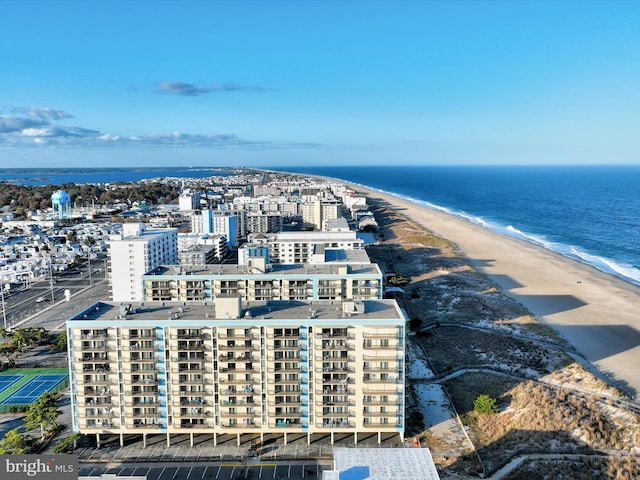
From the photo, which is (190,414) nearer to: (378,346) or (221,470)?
(221,470)

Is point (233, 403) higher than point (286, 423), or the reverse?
point (233, 403)

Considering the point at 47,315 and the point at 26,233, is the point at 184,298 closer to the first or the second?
the point at 47,315

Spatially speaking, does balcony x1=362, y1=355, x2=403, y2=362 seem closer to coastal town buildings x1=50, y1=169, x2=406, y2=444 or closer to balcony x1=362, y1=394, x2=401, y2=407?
coastal town buildings x1=50, y1=169, x2=406, y2=444

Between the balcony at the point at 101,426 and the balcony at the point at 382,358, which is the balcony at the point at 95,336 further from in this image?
the balcony at the point at 382,358

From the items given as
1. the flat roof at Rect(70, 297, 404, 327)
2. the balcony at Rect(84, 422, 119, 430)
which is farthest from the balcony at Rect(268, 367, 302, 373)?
the balcony at Rect(84, 422, 119, 430)

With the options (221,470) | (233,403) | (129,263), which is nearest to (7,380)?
(129,263)

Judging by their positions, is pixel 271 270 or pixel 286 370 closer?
pixel 286 370

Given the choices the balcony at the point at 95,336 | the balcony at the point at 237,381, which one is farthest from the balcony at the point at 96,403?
the balcony at the point at 237,381
